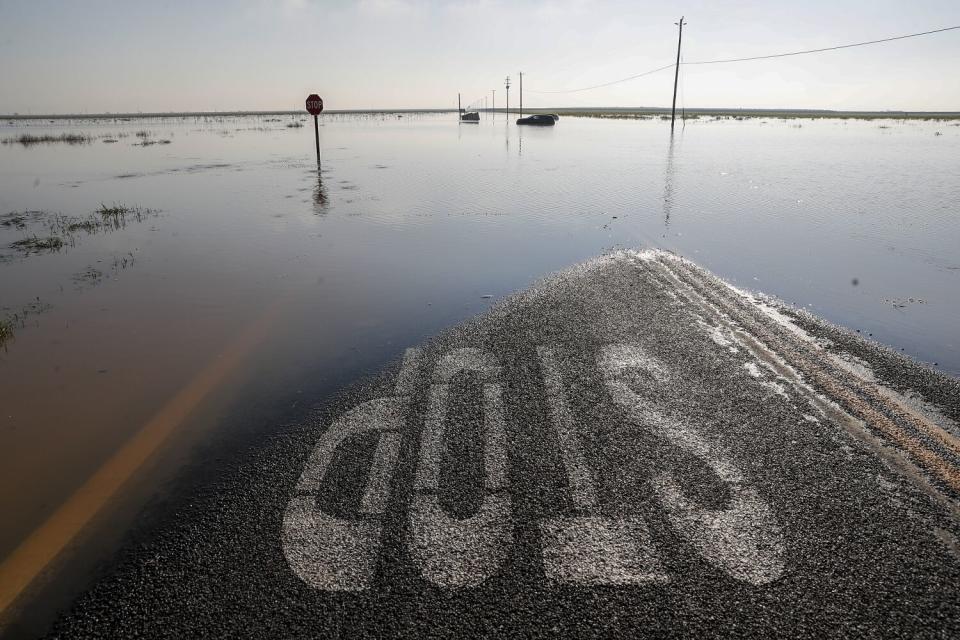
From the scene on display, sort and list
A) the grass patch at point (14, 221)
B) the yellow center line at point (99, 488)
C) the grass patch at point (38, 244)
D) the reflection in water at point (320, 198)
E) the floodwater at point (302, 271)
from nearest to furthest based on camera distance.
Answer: the yellow center line at point (99, 488) → the floodwater at point (302, 271) → the grass patch at point (38, 244) → the grass patch at point (14, 221) → the reflection in water at point (320, 198)

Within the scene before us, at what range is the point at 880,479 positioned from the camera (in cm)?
405

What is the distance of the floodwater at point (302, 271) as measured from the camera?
5504 millimetres

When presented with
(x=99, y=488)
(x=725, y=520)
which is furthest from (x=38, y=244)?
(x=725, y=520)

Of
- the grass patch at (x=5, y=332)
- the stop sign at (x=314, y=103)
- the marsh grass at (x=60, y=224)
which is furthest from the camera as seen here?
the stop sign at (x=314, y=103)

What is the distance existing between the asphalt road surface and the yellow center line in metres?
0.63

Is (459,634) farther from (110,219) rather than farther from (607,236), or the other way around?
(110,219)

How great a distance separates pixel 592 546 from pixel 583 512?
0.32 m

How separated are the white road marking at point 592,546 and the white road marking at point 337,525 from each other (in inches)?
45.7

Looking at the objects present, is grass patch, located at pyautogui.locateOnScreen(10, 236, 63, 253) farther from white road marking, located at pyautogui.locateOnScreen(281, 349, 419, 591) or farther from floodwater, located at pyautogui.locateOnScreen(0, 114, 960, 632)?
white road marking, located at pyautogui.locateOnScreen(281, 349, 419, 591)

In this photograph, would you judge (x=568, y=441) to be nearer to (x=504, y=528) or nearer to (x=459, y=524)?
(x=504, y=528)

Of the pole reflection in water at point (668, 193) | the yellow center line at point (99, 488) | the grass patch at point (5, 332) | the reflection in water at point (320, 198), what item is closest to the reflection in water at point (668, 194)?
the pole reflection in water at point (668, 193)

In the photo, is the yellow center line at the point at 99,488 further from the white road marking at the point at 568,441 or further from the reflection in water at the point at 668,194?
the reflection in water at the point at 668,194

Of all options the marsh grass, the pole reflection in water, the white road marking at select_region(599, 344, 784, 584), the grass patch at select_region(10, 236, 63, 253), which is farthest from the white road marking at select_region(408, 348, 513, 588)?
the marsh grass

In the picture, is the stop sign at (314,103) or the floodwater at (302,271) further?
the stop sign at (314,103)
